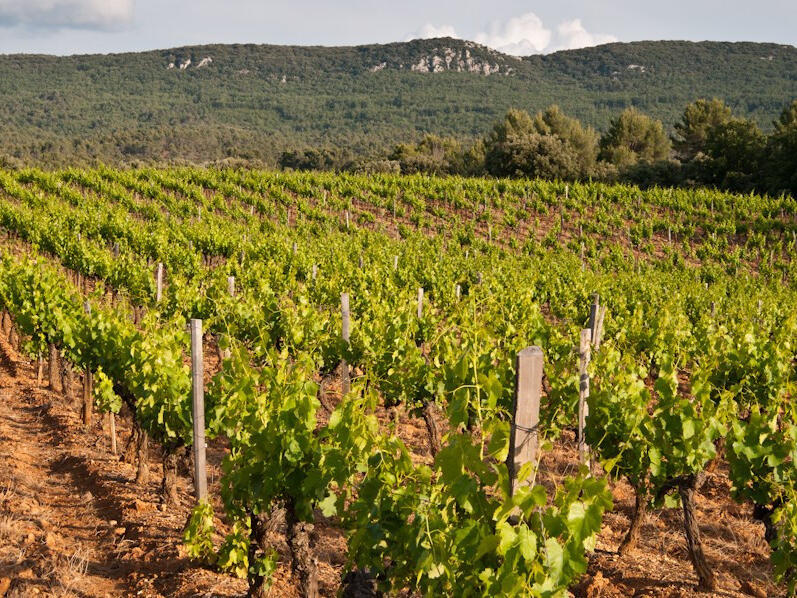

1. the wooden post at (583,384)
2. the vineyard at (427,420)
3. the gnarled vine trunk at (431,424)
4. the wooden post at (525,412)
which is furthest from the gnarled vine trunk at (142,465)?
the wooden post at (525,412)

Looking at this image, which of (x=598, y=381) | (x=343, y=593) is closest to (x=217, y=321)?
(x=598, y=381)

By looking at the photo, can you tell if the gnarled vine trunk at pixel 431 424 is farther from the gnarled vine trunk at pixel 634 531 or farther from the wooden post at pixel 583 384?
the gnarled vine trunk at pixel 634 531

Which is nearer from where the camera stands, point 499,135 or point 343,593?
point 343,593

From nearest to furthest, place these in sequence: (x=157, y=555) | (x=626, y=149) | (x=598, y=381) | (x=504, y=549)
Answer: (x=504, y=549) → (x=157, y=555) → (x=598, y=381) → (x=626, y=149)

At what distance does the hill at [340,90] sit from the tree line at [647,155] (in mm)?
39768

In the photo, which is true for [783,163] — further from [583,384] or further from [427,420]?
[583,384]

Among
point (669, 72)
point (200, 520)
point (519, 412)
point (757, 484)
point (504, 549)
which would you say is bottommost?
point (200, 520)

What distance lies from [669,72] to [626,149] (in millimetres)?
85549

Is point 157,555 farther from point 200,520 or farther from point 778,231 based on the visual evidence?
point 778,231

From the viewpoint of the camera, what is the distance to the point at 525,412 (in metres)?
2.84

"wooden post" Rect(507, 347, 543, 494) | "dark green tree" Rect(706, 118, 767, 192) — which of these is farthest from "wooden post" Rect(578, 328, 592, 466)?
"dark green tree" Rect(706, 118, 767, 192)

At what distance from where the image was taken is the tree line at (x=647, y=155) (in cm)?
3128

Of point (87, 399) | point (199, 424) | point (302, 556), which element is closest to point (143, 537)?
point (199, 424)

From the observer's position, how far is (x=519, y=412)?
2836mm
